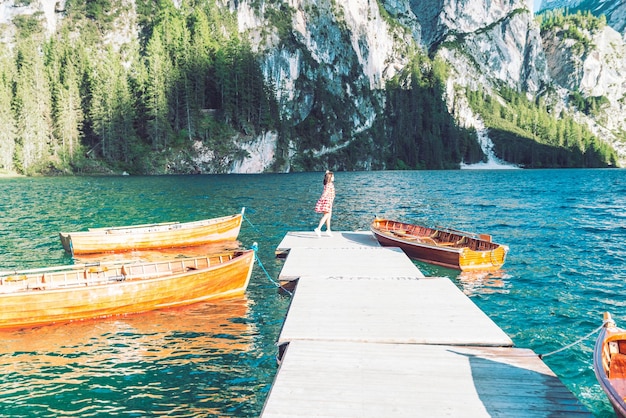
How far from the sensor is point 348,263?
17906mm

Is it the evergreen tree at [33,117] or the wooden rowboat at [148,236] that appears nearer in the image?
the wooden rowboat at [148,236]

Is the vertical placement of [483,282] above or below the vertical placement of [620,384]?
below

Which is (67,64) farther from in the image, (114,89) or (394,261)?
(394,261)

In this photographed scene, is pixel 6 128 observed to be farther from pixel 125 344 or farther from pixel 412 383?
pixel 412 383

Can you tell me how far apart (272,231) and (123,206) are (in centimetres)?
1939

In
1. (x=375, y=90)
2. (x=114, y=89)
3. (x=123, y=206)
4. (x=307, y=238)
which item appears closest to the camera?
(x=307, y=238)

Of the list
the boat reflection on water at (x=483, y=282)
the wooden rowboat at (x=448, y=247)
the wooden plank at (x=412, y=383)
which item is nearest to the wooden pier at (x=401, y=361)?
the wooden plank at (x=412, y=383)

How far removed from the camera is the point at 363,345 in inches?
362

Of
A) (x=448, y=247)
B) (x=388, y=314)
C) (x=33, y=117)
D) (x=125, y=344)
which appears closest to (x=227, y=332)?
(x=125, y=344)

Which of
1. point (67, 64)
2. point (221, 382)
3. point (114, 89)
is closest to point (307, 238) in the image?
point (221, 382)

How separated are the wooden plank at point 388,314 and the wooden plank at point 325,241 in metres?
7.23

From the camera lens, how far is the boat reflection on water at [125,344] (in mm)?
10711

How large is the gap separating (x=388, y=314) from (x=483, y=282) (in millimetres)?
9192

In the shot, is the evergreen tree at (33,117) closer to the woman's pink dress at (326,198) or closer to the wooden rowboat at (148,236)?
the wooden rowboat at (148,236)
